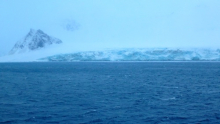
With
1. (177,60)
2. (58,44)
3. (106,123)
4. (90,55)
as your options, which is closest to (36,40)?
(58,44)

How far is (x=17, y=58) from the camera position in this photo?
159 m

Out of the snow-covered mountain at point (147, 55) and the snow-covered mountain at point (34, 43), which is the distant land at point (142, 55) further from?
the snow-covered mountain at point (34, 43)

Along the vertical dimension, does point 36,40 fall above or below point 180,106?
above

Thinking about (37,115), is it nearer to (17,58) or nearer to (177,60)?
(177,60)

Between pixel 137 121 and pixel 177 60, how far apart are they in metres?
89.3

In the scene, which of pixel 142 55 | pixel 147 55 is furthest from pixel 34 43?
pixel 147 55

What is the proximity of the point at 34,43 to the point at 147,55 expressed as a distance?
302 ft

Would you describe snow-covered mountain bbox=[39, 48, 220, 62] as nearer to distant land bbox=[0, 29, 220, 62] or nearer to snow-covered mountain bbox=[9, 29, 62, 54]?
distant land bbox=[0, 29, 220, 62]

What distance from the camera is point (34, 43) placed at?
179 meters

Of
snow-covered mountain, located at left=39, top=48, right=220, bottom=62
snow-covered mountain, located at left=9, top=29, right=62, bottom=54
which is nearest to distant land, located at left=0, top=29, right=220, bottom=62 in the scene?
snow-covered mountain, located at left=39, top=48, right=220, bottom=62

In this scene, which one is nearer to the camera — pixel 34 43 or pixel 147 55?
pixel 147 55

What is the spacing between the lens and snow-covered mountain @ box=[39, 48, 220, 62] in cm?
9883

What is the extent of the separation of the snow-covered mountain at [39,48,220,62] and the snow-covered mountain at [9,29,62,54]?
65.8 m

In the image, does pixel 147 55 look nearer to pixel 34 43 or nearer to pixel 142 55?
pixel 142 55
